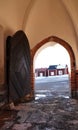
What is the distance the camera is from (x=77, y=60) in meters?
5.66

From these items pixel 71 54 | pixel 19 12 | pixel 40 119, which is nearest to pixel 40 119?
pixel 40 119

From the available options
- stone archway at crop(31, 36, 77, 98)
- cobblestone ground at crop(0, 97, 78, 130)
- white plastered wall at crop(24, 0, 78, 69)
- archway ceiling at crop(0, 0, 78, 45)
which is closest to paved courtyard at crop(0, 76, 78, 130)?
cobblestone ground at crop(0, 97, 78, 130)

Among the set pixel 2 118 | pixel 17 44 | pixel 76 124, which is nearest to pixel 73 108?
pixel 76 124

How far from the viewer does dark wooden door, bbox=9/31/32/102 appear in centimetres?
411

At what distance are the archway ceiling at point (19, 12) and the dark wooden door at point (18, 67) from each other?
0.33 m

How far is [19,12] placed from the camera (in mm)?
4746

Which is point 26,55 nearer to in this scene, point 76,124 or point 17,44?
point 17,44

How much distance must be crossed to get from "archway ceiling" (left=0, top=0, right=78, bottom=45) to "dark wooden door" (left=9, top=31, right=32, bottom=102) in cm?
33

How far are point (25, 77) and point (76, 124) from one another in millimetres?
2031

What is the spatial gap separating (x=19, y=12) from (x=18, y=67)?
4.64 ft

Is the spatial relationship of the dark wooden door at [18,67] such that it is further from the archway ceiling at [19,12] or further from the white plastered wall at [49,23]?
the white plastered wall at [49,23]

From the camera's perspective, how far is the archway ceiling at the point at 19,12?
404cm

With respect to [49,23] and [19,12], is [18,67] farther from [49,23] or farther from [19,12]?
[49,23]

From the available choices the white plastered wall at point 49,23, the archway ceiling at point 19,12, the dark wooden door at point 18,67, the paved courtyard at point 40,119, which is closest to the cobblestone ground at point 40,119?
the paved courtyard at point 40,119
